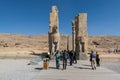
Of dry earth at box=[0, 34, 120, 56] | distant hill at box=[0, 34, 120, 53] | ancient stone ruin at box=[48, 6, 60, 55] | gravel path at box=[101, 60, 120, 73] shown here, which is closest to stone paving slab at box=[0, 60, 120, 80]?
gravel path at box=[101, 60, 120, 73]

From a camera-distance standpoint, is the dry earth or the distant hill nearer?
the dry earth

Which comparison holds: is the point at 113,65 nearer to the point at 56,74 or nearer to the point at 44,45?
the point at 56,74

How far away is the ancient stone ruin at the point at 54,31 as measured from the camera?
31300 mm

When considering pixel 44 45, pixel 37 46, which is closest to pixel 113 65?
pixel 37 46

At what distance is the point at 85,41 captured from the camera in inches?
1242

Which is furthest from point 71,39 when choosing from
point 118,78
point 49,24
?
point 118,78

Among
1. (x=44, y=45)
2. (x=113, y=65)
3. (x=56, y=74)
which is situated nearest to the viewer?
(x=56, y=74)

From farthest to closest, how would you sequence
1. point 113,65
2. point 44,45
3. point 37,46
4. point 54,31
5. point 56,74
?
point 44,45, point 37,46, point 54,31, point 113,65, point 56,74

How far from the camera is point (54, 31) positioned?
103ft

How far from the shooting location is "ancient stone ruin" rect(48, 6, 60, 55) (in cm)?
3130

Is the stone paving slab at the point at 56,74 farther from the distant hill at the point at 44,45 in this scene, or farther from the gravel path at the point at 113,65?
the distant hill at the point at 44,45

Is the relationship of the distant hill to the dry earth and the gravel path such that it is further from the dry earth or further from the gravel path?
the gravel path

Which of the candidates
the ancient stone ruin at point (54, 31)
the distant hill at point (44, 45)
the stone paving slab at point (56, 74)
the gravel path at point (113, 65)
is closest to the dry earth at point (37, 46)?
the distant hill at point (44, 45)

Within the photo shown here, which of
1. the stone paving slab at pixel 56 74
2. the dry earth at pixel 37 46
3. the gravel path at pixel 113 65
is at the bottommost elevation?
the stone paving slab at pixel 56 74
